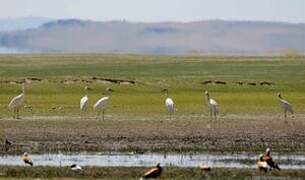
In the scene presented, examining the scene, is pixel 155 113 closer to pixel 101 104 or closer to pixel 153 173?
pixel 101 104

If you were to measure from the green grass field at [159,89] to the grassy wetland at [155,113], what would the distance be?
44 mm

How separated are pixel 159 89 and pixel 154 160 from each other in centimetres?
2659

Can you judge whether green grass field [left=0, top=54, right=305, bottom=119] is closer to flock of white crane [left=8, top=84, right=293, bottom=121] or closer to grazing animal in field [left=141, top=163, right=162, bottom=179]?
flock of white crane [left=8, top=84, right=293, bottom=121]

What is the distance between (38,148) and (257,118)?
1193cm

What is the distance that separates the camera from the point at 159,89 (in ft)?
166

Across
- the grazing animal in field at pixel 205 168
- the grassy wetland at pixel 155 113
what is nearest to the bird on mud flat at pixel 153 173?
the grassy wetland at pixel 155 113

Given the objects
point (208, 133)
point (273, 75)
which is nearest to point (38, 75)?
point (273, 75)

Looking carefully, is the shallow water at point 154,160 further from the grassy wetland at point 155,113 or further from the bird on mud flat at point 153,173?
the bird on mud flat at point 153,173

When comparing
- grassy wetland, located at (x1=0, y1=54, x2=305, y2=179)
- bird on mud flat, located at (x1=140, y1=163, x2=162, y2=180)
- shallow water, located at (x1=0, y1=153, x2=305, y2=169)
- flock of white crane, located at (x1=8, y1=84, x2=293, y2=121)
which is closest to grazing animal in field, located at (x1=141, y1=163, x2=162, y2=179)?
bird on mud flat, located at (x1=140, y1=163, x2=162, y2=180)

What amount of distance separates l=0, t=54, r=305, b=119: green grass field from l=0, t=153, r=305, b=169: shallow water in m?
11.8

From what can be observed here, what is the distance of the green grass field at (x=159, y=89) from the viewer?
4044 centimetres

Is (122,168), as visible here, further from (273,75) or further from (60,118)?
(273,75)

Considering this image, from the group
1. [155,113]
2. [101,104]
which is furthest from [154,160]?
[155,113]

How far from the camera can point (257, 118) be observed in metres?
36.2
